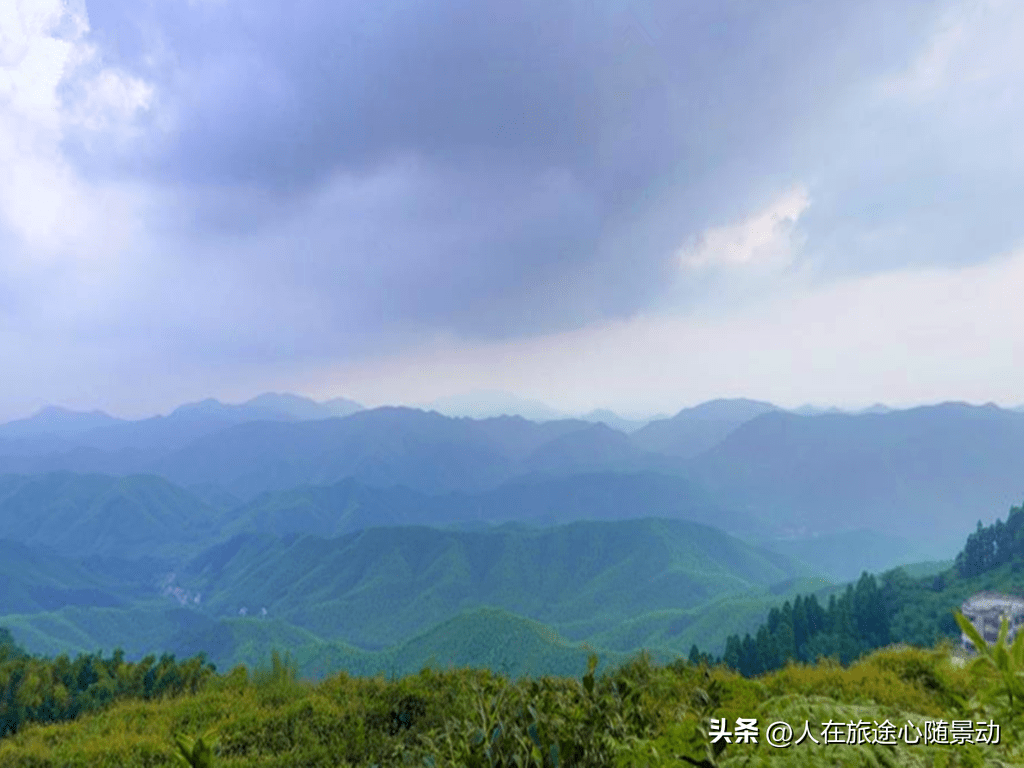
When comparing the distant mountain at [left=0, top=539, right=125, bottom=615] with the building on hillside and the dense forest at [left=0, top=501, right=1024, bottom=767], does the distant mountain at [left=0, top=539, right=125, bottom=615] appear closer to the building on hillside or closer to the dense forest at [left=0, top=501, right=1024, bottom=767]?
the dense forest at [left=0, top=501, right=1024, bottom=767]

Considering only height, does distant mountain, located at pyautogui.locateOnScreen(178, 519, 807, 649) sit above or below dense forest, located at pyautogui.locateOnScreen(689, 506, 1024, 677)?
below

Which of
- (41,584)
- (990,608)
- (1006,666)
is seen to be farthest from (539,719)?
(41,584)

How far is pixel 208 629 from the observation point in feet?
429

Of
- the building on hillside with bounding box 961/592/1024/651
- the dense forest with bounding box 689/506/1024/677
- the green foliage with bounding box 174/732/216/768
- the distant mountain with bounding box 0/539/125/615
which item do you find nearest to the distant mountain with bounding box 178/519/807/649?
the distant mountain with bounding box 0/539/125/615

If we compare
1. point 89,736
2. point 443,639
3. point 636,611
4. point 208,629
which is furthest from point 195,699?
point 636,611

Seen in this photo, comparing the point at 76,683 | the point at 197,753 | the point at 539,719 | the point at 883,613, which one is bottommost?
the point at 883,613

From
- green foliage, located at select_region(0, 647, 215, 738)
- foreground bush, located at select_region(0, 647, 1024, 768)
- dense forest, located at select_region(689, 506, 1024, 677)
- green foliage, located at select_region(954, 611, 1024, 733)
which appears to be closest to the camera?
green foliage, located at select_region(954, 611, 1024, 733)

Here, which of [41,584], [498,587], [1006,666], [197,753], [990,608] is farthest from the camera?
[498,587]

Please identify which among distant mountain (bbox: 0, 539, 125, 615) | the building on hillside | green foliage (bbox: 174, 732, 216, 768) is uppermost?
green foliage (bbox: 174, 732, 216, 768)

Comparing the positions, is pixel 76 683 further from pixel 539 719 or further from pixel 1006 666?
pixel 1006 666

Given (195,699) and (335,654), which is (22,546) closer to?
(335,654)

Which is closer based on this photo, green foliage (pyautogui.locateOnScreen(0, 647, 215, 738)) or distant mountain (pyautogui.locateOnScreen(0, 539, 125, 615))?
green foliage (pyautogui.locateOnScreen(0, 647, 215, 738))

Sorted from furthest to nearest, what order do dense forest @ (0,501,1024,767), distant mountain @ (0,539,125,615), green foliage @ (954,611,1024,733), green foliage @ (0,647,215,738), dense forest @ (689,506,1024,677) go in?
distant mountain @ (0,539,125,615) → dense forest @ (689,506,1024,677) → green foliage @ (0,647,215,738) → dense forest @ (0,501,1024,767) → green foliage @ (954,611,1024,733)

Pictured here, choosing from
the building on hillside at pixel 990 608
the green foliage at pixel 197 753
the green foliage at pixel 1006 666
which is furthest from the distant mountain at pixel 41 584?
the green foliage at pixel 1006 666
